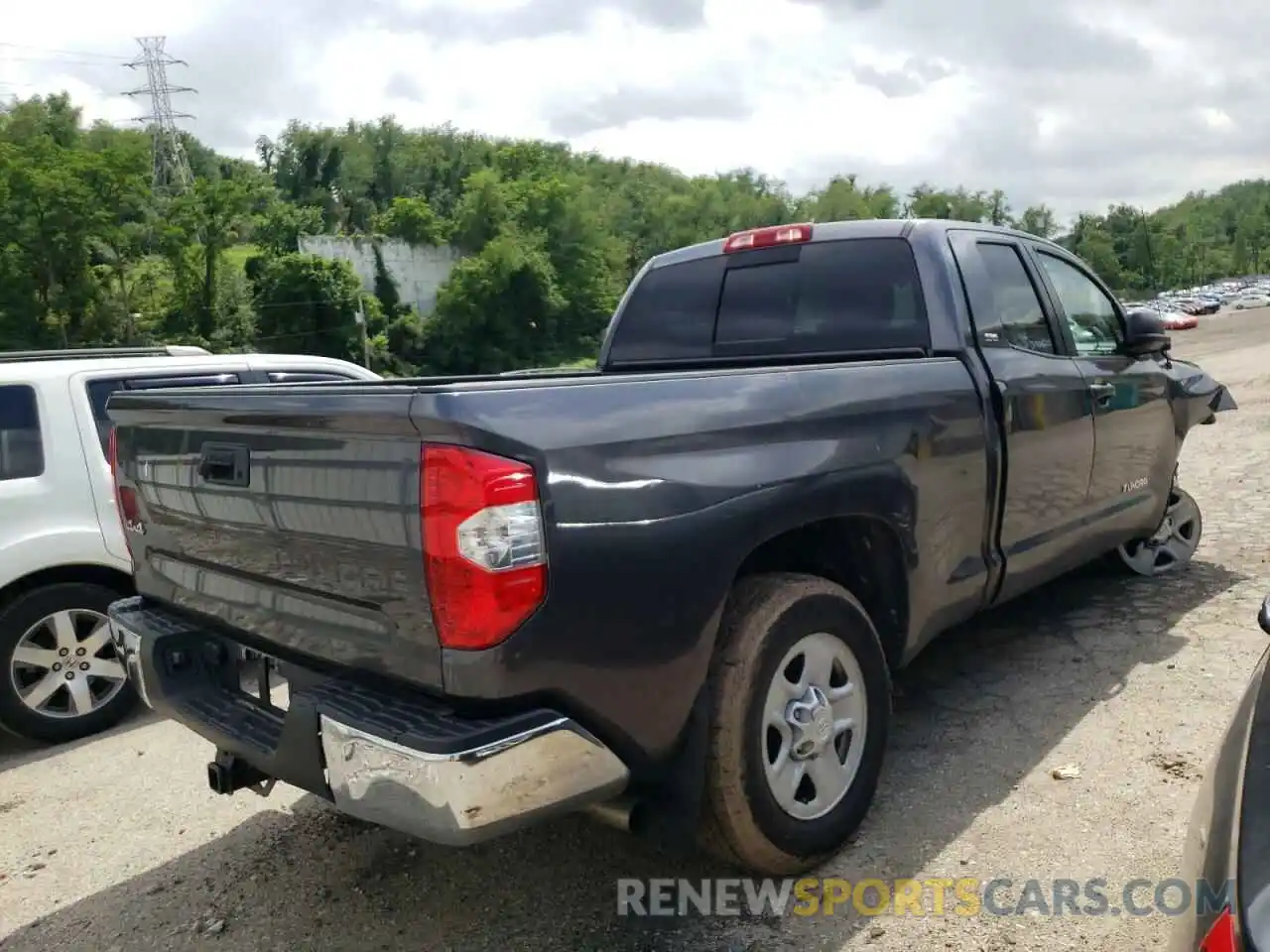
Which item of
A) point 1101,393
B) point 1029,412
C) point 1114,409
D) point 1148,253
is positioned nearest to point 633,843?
point 1029,412

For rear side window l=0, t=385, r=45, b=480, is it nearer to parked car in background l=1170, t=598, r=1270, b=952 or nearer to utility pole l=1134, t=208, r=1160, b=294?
parked car in background l=1170, t=598, r=1270, b=952

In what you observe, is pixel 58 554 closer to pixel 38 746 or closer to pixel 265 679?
pixel 38 746

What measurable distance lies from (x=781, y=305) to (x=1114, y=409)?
5.46 feet

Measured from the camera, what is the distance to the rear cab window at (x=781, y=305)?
12.9ft

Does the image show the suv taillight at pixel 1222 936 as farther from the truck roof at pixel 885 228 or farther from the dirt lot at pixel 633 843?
the truck roof at pixel 885 228

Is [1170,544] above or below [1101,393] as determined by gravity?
below

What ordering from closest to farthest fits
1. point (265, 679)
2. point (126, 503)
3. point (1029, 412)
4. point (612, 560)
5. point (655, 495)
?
point (612, 560)
point (655, 495)
point (265, 679)
point (126, 503)
point (1029, 412)

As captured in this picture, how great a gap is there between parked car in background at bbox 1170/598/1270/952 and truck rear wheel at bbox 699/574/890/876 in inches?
42.4

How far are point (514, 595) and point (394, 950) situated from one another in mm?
1272

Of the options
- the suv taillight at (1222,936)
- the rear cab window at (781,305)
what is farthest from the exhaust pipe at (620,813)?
the rear cab window at (781,305)

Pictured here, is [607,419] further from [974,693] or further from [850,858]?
[974,693]

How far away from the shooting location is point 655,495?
2451mm

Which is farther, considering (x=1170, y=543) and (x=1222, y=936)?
(x=1170, y=543)

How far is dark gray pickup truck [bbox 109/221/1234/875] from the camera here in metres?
2.21
